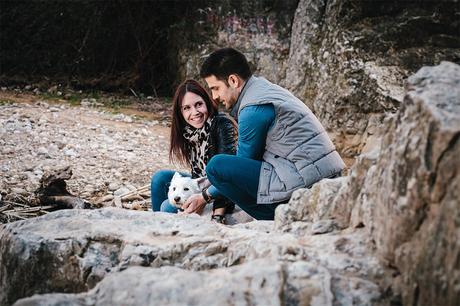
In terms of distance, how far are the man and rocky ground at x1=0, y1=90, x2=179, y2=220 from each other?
6.96 ft

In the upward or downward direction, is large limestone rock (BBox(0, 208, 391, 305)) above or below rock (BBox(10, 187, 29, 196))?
above

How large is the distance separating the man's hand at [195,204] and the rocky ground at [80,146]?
169 cm

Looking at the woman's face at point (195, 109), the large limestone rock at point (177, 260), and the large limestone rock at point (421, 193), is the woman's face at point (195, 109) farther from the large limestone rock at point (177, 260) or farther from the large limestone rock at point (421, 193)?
the large limestone rock at point (421, 193)

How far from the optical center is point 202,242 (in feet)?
9.08

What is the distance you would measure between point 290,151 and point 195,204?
79 cm

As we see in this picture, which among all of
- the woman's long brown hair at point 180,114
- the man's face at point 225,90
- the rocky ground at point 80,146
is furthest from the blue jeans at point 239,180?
the rocky ground at point 80,146

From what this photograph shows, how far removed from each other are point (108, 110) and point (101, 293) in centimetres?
698

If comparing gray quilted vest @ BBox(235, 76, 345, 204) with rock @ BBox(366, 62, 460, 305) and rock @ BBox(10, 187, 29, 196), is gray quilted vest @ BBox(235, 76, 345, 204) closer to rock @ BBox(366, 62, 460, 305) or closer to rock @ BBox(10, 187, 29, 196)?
rock @ BBox(366, 62, 460, 305)

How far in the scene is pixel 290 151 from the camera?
12.9 feet

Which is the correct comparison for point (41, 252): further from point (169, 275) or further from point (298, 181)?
point (298, 181)

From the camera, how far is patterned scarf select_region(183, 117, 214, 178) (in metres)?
4.62

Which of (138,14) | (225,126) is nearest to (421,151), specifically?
(225,126)

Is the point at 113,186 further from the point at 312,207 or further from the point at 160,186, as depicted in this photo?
the point at 312,207

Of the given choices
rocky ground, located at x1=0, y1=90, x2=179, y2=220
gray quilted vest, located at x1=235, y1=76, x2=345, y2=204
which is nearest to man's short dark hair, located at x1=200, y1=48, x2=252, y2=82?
gray quilted vest, located at x1=235, y1=76, x2=345, y2=204
